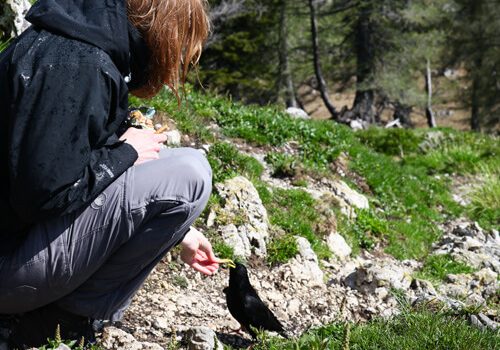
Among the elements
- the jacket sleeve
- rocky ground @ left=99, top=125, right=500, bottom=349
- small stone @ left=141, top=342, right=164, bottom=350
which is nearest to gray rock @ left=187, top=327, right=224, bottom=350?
rocky ground @ left=99, top=125, right=500, bottom=349

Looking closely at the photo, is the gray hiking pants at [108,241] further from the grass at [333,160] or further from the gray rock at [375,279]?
the grass at [333,160]

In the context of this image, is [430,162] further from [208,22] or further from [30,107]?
[30,107]

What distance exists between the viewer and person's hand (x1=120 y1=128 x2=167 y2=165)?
3.07 meters

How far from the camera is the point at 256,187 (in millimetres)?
6859

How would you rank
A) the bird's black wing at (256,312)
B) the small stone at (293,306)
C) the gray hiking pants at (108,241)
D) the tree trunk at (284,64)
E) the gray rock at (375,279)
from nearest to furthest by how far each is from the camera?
the gray hiking pants at (108,241), the bird's black wing at (256,312), the small stone at (293,306), the gray rock at (375,279), the tree trunk at (284,64)

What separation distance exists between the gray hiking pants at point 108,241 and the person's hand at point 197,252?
0.23 metres

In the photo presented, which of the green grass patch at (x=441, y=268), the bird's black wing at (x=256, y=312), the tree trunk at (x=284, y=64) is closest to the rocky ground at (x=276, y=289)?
the green grass patch at (x=441, y=268)

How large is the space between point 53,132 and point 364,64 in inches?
1098

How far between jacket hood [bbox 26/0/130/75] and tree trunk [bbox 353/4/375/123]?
2651 centimetres

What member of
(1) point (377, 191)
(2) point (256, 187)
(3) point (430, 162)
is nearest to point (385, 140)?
(3) point (430, 162)

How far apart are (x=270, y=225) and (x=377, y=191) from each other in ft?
12.0

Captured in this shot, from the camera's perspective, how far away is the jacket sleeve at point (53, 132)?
2.52 meters

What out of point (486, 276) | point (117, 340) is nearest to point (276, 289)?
point (117, 340)

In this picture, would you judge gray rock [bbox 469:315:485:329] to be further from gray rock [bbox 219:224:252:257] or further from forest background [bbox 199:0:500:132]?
forest background [bbox 199:0:500:132]
